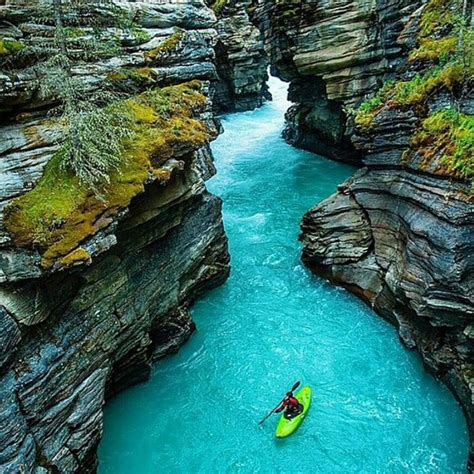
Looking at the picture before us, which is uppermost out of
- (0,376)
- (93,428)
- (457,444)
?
(0,376)

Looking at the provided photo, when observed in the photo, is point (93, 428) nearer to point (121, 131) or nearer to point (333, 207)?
point (121, 131)

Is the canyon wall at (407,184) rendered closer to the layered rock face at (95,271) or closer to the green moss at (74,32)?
the layered rock face at (95,271)

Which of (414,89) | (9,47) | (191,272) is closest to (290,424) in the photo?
(191,272)

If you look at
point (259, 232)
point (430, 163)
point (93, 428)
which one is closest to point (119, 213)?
point (93, 428)

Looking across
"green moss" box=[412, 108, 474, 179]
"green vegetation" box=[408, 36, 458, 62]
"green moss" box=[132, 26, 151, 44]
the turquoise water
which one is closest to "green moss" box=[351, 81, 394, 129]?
"green vegetation" box=[408, 36, 458, 62]

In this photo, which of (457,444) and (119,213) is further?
(457,444)

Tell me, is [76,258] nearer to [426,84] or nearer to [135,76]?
[135,76]

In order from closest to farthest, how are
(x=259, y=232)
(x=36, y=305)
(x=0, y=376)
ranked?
(x=0, y=376), (x=36, y=305), (x=259, y=232)
